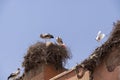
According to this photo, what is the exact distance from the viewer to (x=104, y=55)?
13422 millimetres

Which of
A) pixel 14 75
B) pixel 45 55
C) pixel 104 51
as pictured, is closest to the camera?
pixel 104 51

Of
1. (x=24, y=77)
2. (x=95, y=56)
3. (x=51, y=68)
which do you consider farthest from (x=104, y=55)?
(x=24, y=77)

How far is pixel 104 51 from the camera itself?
13.3 meters

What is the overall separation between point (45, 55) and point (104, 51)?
204 inches

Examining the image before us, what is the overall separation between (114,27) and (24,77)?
6404 millimetres

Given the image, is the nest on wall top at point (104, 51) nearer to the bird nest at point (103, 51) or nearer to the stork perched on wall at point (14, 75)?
the bird nest at point (103, 51)

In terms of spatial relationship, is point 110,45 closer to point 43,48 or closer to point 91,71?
point 91,71

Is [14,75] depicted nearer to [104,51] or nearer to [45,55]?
[45,55]

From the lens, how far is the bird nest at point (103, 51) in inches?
517

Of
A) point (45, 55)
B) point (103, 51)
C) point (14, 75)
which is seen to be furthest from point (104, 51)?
point (14, 75)

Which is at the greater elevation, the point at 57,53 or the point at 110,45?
the point at 57,53

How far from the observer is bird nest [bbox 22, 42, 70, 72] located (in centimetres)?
1798

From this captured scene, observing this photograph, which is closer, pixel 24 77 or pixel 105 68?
pixel 105 68

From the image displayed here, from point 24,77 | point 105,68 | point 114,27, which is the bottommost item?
point 105,68
